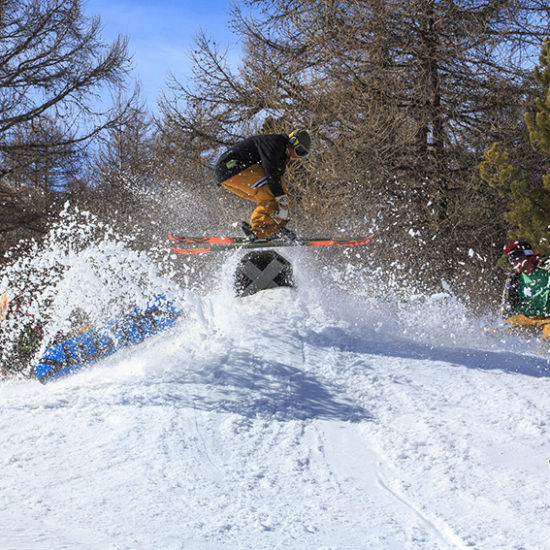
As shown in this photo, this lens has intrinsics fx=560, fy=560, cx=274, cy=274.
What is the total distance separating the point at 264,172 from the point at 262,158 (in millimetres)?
338

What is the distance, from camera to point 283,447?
367 cm

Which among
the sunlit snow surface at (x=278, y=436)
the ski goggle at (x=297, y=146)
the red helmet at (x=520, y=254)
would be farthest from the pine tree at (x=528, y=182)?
the ski goggle at (x=297, y=146)

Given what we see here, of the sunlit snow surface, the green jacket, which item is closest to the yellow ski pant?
the sunlit snow surface

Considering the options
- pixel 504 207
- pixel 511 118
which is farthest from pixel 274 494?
→ pixel 511 118

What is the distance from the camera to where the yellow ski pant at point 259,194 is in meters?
6.93

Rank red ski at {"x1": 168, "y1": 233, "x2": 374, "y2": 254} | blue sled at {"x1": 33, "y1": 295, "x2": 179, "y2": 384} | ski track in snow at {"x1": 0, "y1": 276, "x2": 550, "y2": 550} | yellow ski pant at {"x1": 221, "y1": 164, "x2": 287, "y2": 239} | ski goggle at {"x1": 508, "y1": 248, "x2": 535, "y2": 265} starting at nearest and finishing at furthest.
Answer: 1. ski track in snow at {"x1": 0, "y1": 276, "x2": 550, "y2": 550}
2. blue sled at {"x1": 33, "y1": 295, "x2": 179, "y2": 384}
3. yellow ski pant at {"x1": 221, "y1": 164, "x2": 287, "y2": 239}
4. red ski at {"x1": 168, "y1": 233, "x2": 374, "y2": 254}
5. ski goggle at {"x1": 508, "y1": 248, "x2": 535, "y2": 265}

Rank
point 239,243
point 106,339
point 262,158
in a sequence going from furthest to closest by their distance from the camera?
1. point 239,243
2. point 262,158
3. point 106,339

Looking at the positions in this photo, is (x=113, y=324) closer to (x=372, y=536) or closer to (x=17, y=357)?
(x=17, y=357)

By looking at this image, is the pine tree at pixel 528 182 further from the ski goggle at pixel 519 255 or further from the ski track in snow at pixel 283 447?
the ski track in snow at pixel 283 447

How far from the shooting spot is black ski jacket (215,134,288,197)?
660 cm

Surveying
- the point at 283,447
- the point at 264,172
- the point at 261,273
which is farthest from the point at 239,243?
the point at 283,447

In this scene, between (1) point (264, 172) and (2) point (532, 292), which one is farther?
(2) point (532, 292)

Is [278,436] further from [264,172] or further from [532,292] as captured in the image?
[532,292]

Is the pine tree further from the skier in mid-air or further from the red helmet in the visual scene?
the skier in mid-air
